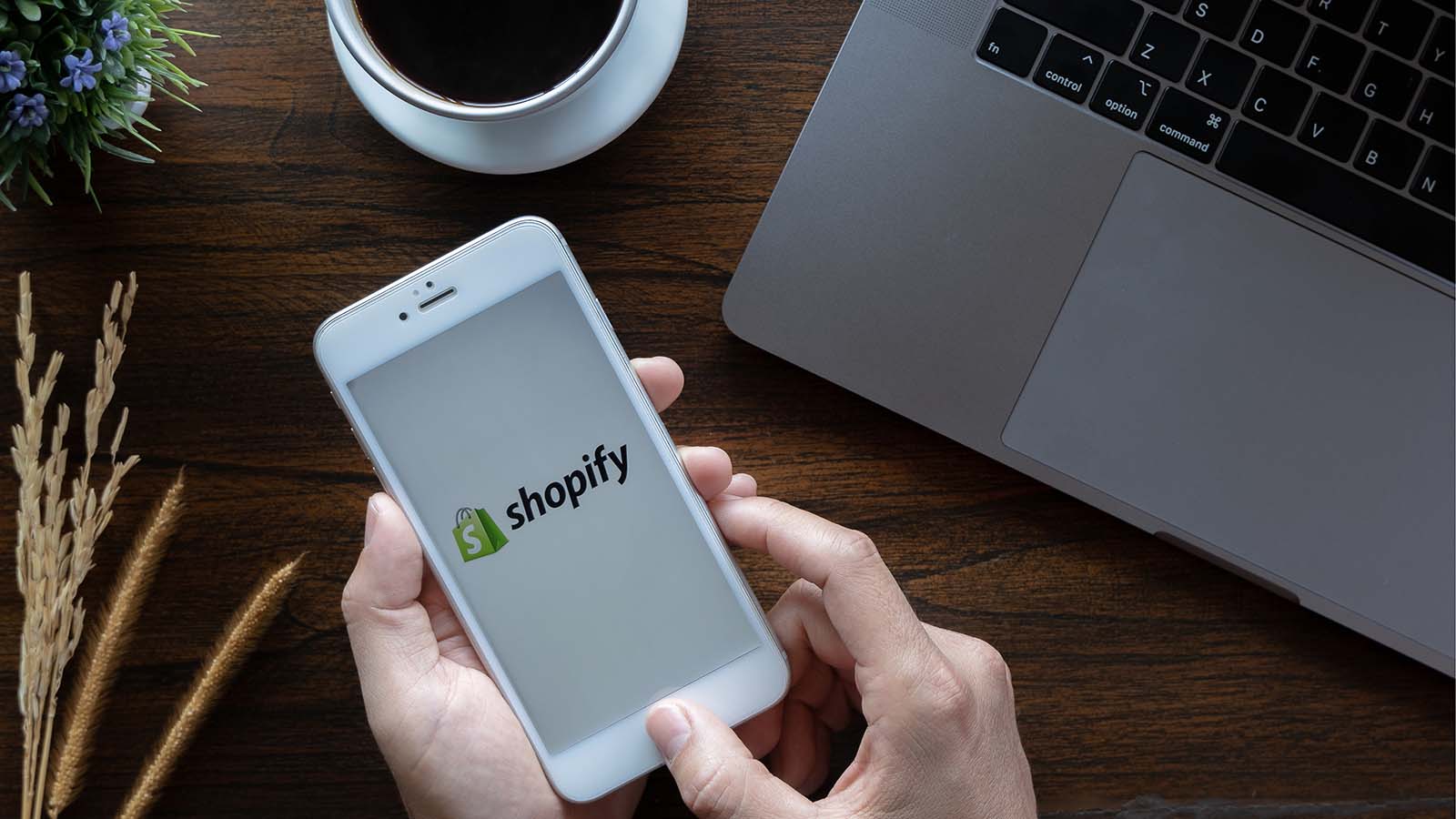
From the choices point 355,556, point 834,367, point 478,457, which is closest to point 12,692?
point 355,556

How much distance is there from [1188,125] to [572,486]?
1.47 ft

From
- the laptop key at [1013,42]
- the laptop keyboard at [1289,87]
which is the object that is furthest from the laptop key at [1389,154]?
the laptop key at [1013,42]

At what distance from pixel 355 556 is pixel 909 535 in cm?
39

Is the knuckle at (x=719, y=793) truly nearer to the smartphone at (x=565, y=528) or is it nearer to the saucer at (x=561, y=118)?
the smartphone at (x=565, y=528)

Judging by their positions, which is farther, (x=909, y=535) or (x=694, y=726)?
(x=909, y=535)

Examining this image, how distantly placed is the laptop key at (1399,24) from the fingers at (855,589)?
17.5 inches

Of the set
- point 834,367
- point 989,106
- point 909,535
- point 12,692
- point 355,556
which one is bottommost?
point 12,692

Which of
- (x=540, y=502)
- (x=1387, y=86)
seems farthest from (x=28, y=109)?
(x=1387, y=86)

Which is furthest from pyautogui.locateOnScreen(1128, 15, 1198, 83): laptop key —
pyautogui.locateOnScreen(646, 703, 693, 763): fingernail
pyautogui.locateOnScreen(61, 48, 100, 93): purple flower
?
pyautogui.locateOnScreen(61, 48, 100, 93): purple flower

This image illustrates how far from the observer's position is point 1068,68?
61cm

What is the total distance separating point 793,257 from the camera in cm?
62

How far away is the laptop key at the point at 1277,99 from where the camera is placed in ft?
1.97

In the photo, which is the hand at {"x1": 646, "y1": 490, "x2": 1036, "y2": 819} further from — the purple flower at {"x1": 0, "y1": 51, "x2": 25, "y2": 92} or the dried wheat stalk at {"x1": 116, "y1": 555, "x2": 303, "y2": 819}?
the purple flower at {"x1": 0, "y1": 51, "x2": 25, "y2": 92}

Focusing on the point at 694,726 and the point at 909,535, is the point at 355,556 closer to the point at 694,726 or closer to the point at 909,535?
the point at 694,726
